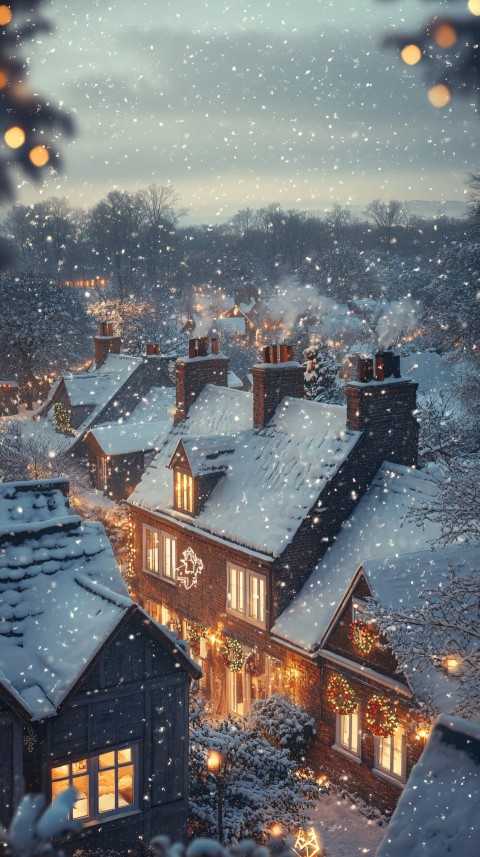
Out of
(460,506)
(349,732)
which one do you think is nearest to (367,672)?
(349,732)

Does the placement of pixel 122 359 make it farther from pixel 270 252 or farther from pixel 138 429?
pixel 270 252

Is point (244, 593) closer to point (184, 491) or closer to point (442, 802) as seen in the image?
point (184, 491)

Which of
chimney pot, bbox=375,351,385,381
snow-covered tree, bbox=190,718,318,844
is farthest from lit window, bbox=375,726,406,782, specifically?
chimney pot, bbox=375,351,385,381

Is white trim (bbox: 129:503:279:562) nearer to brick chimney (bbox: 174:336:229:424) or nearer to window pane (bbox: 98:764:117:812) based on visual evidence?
brick chimney (bbox: 174:336:229:424)

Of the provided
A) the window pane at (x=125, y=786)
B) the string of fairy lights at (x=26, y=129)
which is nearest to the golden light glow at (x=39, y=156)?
the string of fairy lights at (x=26, y=129)

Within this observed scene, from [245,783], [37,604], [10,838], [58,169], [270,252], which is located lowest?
[245,783]

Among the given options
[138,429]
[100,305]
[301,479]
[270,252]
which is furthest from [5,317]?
[270,252]

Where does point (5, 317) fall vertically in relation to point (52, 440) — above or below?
above
